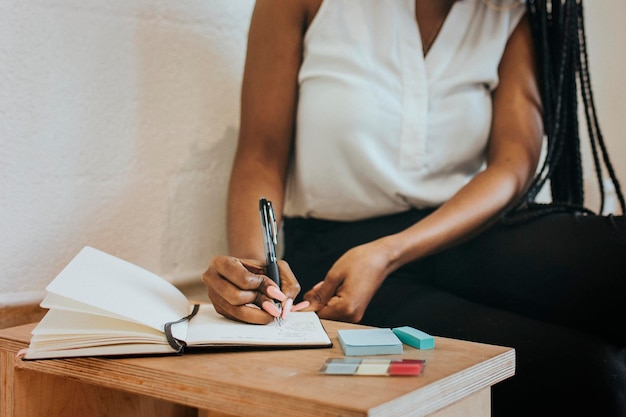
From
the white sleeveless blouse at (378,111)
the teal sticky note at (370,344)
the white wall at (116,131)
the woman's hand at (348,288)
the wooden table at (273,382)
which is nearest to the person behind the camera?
the wooden table at (273,382)

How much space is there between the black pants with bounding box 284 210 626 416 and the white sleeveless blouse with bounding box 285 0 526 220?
5 cm

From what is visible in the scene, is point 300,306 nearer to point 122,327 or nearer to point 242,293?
point 242,293

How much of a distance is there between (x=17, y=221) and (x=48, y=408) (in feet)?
1.07

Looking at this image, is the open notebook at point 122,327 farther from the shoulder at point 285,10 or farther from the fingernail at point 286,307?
the shoulder at point 285,10

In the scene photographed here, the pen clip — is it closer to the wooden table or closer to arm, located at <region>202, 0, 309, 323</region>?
the wooden table

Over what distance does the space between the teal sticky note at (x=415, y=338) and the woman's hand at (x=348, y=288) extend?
17 cm

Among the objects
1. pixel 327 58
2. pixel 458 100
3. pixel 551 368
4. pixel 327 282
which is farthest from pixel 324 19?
pixel 551 368

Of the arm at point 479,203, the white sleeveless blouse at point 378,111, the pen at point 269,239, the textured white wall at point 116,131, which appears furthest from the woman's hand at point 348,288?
the textured white wall at point 116,131

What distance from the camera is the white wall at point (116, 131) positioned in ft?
3.38

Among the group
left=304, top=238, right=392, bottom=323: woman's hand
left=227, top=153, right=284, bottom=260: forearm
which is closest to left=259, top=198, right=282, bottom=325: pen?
left=304, top=238, right=392, bottom=323: woman's hand

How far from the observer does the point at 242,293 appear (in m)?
0.77

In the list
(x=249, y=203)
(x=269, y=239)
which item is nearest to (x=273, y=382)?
(x=269, y=239)

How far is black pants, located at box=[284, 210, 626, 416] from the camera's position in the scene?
886 mm

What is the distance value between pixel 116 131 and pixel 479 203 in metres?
0.58
